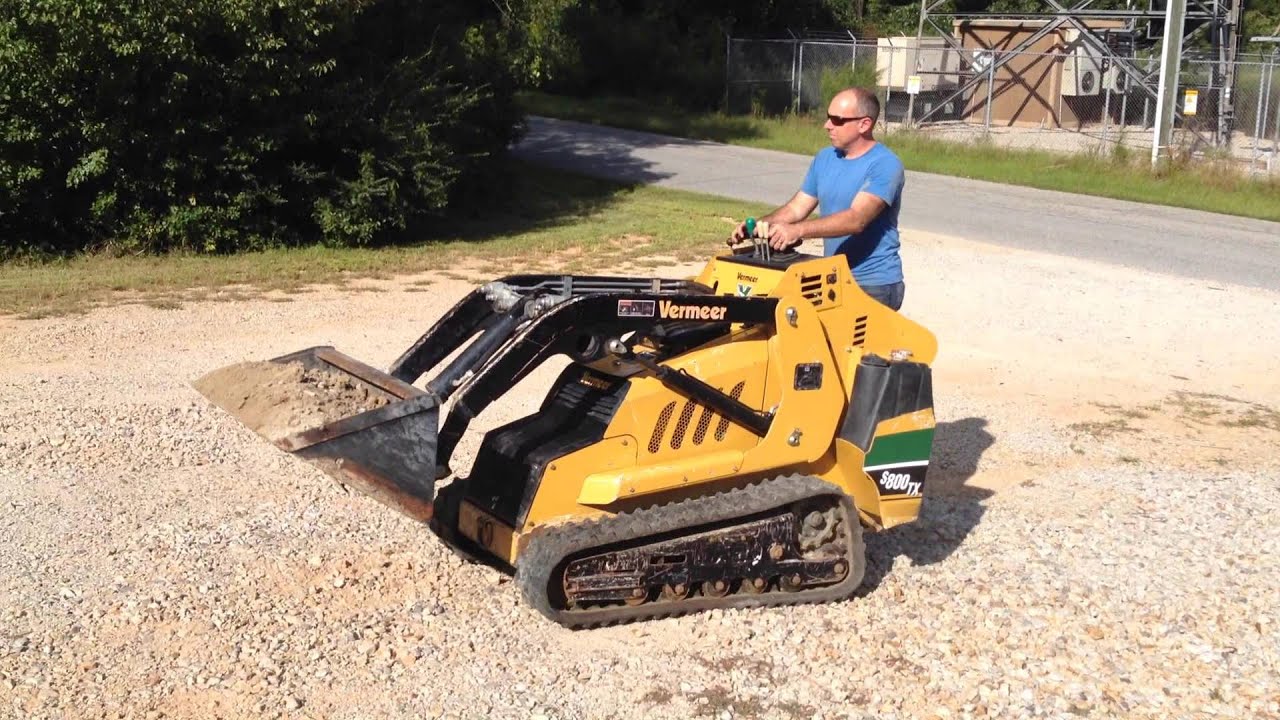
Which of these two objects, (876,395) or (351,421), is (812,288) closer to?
(876,395)

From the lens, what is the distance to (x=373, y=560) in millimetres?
6234

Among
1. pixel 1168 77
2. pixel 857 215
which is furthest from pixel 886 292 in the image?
pixel 1168 77

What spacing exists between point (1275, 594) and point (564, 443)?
3340 millimetres

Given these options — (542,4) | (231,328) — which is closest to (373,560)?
(231,328)

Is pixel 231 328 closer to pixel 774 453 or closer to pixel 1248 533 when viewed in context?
pixel 774 453

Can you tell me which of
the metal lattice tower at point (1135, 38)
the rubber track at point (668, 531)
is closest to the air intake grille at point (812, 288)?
the rubber track at point (668, 531)

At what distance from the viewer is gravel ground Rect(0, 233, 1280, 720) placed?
17.0 feet

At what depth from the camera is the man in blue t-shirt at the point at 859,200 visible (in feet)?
20.9

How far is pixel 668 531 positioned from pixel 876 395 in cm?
116

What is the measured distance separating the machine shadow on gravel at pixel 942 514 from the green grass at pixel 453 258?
6466 mm

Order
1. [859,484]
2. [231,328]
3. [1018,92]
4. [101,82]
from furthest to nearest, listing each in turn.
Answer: [1018,92] → [101,82] → [231,328] → [859,484]

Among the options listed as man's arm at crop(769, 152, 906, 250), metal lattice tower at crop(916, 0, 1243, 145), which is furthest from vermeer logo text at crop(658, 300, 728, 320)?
metal lattice tower at crop(916, 0, 1243, 145)

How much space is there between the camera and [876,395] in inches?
237

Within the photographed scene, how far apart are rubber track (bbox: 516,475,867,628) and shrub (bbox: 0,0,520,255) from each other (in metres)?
10.2
